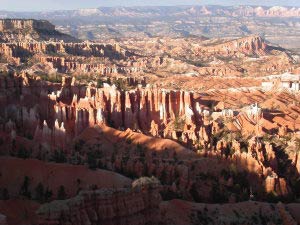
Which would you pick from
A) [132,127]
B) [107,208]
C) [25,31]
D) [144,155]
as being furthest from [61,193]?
[25,31]

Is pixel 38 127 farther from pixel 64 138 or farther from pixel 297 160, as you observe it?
pixel 297 160

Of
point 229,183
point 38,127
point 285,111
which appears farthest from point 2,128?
point 285,111

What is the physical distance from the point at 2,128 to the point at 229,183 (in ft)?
77.9

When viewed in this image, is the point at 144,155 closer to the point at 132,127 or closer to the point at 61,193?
the point at 132,127

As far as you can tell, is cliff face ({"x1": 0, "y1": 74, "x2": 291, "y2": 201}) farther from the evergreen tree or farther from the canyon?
the evergreen tree

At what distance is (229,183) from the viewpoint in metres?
52.1

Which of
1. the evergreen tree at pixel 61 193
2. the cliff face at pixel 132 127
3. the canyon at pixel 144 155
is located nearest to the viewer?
the canyon at pixel 144 155

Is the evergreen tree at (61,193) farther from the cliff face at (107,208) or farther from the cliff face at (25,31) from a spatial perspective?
the cliff face at (25,31)

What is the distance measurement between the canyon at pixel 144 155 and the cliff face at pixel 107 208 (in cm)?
5

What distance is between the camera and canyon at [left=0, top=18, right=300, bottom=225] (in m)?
34.6

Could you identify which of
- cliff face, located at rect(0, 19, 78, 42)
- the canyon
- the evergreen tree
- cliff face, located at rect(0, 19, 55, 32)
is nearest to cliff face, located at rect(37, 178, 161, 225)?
the canyon

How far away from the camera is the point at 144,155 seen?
201 feet

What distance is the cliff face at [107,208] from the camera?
29406 millimetres

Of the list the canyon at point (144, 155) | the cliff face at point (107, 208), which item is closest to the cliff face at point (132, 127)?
the canyon at point (144, 155)
